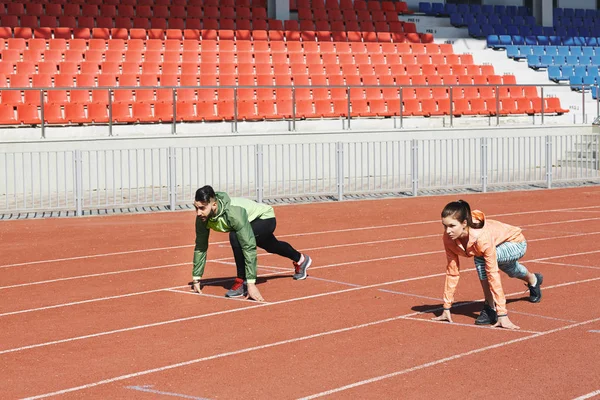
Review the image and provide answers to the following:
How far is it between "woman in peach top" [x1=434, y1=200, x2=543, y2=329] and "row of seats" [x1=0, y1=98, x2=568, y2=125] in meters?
13.5

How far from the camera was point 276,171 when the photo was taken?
19.4 meters

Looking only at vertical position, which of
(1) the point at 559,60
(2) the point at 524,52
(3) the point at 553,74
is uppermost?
(2) the point at 524,52

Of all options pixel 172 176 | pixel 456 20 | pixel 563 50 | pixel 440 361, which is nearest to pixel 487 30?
pixel 456 20

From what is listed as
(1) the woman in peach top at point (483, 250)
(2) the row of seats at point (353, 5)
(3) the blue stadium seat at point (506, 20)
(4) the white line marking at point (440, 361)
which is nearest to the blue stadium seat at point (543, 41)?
(3) the blue stadium seat at point (506, 20)

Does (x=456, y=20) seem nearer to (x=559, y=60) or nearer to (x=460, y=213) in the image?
(x=559, y=60)

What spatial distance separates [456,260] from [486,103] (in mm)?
17515

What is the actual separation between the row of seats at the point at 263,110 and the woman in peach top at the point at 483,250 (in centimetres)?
1354

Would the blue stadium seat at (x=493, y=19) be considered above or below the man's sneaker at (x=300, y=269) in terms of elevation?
above

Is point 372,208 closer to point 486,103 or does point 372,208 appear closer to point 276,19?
point 486,103

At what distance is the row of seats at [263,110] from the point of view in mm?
20375

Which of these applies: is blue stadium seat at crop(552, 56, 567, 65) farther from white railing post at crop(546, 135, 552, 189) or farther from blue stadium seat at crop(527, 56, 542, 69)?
white railing post at crop(546, 135, 552, 189)

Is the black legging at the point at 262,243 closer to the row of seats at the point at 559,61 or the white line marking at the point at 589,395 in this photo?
the white line marking at the point at 589,395

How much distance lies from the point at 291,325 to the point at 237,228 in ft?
4.04

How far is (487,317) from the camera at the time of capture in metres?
8.29
